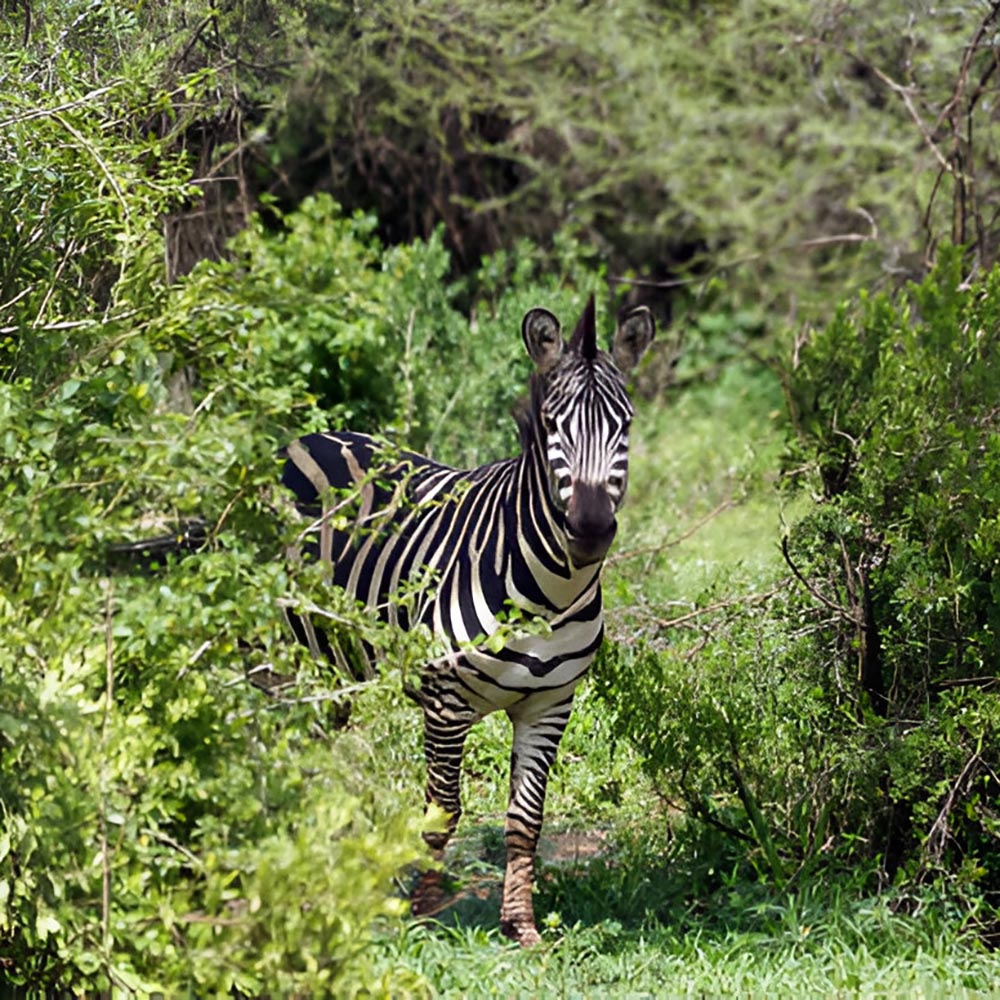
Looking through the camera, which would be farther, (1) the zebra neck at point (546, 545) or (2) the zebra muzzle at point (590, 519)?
(1) the zebra neck at point (546, 545)

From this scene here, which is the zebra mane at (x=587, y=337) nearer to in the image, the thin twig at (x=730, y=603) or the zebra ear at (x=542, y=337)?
the zebra ear at (x=542, y=337)

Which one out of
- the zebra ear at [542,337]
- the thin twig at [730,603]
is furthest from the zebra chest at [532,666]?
the thin twig at [730,603]

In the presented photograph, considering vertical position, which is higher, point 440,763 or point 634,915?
point 440,763

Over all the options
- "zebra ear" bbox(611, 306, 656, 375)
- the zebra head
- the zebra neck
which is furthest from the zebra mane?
the zebra neck

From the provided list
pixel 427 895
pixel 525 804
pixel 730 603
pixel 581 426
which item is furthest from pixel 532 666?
pixel 730 603

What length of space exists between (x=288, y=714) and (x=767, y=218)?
12366 millimetres

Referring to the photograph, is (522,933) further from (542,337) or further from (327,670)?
(542,337)

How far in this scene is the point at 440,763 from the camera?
5984 mm

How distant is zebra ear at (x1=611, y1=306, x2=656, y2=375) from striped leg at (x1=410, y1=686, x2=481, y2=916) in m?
1.29

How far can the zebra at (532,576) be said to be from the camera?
547 centimetres

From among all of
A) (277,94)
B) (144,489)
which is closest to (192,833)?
(144,489)

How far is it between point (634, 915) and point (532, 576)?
124 cm

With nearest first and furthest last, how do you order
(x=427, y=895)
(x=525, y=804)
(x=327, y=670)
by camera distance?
(x=327, y=670) < (x=525, y=804) < (x=427, y=895)

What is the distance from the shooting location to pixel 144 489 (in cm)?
464
